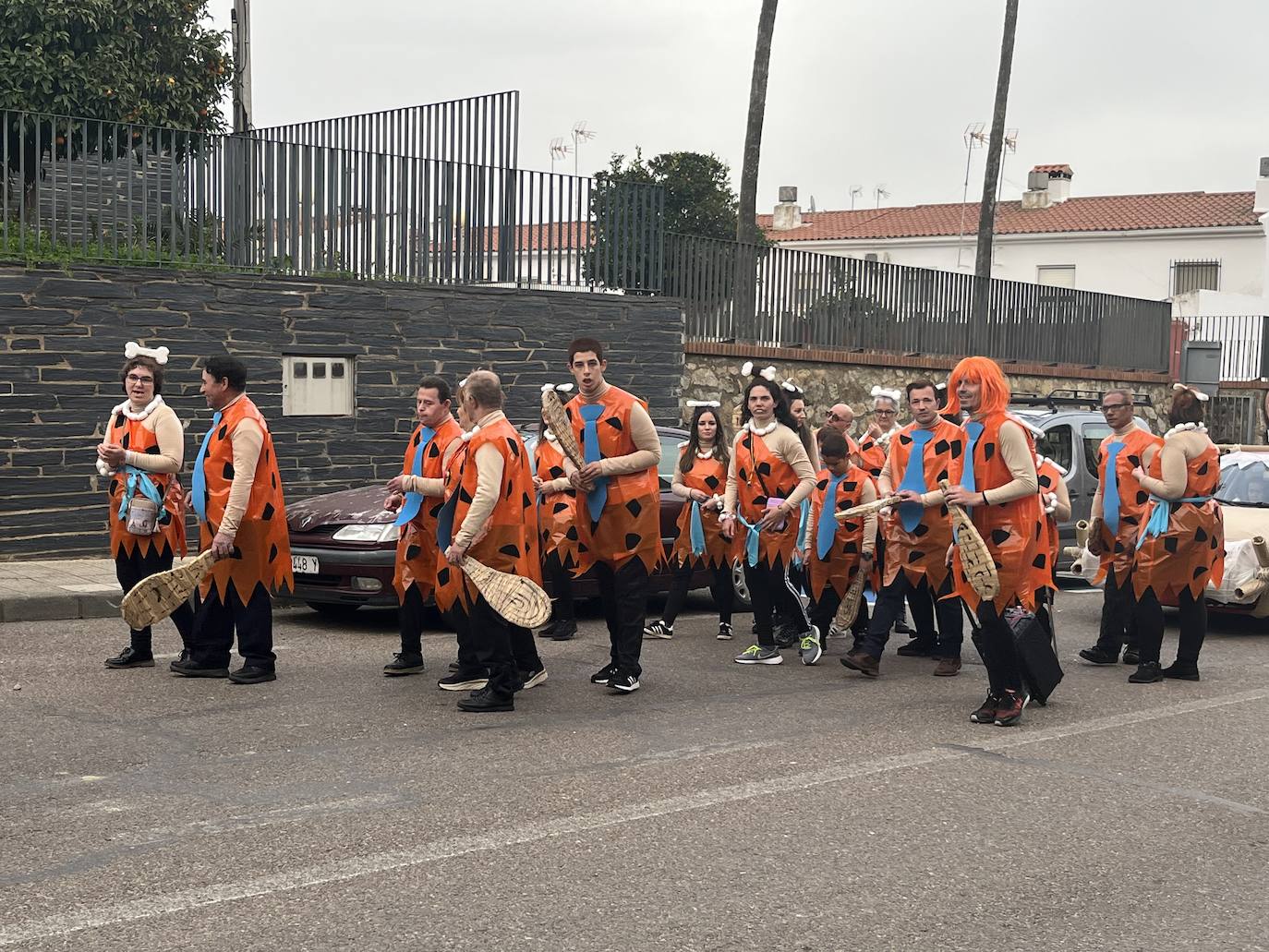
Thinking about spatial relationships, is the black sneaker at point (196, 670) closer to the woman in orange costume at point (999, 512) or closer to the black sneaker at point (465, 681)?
the black sneaker at point (465, 681)

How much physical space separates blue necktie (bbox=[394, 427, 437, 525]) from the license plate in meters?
2.16

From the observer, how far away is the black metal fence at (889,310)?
20375 millimetres

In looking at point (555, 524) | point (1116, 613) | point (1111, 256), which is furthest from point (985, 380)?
point (1111, 256)

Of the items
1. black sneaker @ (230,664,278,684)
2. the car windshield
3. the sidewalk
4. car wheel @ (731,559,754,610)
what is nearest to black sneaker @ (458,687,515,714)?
black sneaker @ (230,664,278,684)

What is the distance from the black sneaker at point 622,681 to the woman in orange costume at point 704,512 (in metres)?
2.01

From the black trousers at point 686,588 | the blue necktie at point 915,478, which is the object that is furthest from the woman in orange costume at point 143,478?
the blue necktie at point 915,478

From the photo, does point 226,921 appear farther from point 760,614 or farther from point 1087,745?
point 760,614

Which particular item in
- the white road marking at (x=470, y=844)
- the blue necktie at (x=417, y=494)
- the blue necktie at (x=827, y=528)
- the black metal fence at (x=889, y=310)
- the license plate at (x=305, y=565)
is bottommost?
the white road marking at (x=470, y=844)

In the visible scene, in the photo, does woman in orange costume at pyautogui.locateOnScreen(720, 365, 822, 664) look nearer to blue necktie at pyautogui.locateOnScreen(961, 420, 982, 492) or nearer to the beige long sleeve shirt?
the beige long sleeve shirt

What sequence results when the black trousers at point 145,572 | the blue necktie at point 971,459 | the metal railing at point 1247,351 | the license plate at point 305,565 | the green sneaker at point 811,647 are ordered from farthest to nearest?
the metal railing at point 1247,351 < the license plate at point 305,565 < the green sneaker at point 811,647 < the black trousers at point 145,572 < the blue necktie at point 971,459

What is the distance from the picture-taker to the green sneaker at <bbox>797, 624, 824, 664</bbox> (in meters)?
9.67

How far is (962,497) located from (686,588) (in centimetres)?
354

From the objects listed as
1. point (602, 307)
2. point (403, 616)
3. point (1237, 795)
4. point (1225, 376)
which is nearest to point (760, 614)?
point (403, 616)

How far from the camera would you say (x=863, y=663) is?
29.8 ft
